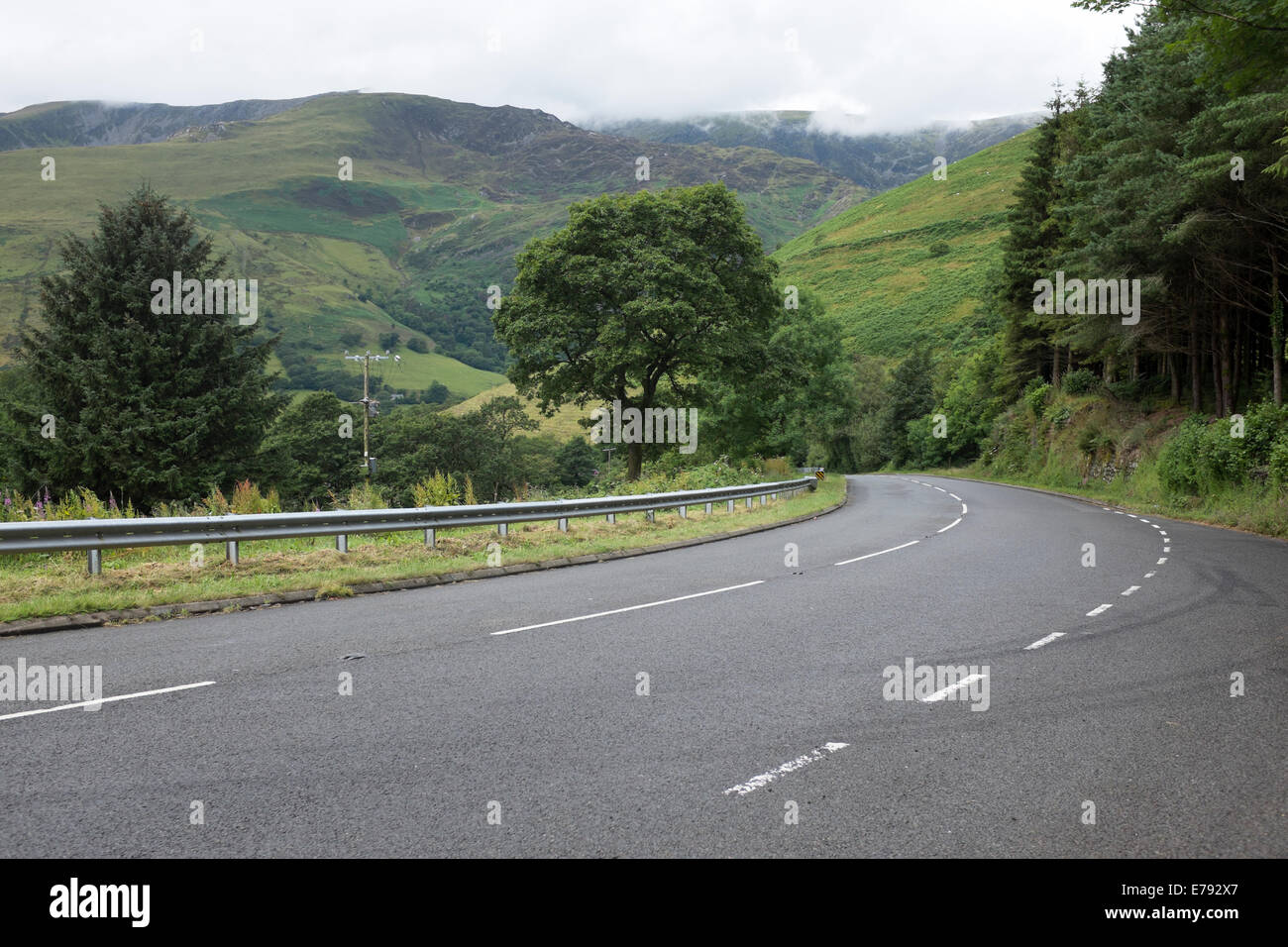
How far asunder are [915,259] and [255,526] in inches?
6010

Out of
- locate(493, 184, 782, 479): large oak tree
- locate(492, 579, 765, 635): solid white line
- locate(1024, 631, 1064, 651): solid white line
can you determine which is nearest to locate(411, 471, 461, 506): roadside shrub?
locate(492, 579, 765, 635): solid white line

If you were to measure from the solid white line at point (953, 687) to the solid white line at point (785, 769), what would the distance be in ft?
4.02

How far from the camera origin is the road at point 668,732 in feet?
11.4

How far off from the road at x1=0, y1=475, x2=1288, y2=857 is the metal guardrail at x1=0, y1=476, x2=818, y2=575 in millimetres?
2105

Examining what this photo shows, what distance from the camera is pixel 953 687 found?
5.79m

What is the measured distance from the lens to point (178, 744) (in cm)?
454

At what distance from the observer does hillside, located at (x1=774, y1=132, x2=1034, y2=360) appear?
116m

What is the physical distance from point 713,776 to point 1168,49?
39.7 feet

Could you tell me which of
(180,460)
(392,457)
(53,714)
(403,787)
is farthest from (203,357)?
(392,457)

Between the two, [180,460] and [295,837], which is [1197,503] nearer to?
[295,837]

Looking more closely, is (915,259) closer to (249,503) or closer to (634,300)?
(634,300)

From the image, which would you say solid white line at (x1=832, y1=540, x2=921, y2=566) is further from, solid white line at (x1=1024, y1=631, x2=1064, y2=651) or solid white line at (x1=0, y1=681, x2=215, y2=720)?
solid white line at (x1=0, y1=681, x2=215, y2=720)

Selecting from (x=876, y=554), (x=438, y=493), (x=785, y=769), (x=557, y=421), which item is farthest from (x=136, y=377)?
(x=557, y=421)

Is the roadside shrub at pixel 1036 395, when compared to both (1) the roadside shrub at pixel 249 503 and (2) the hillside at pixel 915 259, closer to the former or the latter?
(1) the roadside shrub at pixel 249 503
